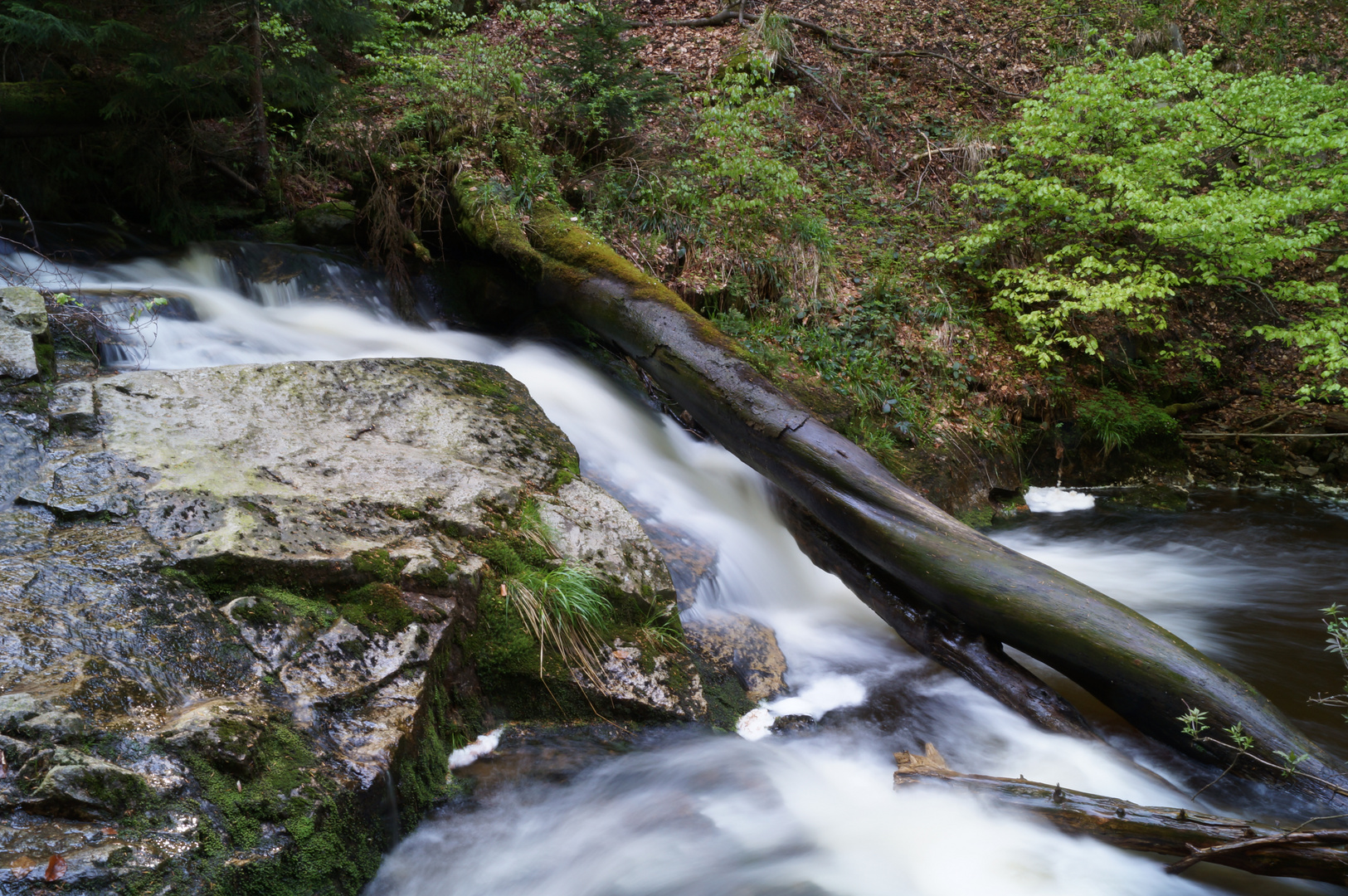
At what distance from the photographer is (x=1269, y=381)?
10203 millimetres

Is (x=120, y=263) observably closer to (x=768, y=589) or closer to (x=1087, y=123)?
(x=768, y=589)

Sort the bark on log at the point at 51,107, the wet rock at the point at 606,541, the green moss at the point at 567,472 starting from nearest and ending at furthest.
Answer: the wet rock at the point at 606,541 → the green moss at the point at 567,472 → the bark on log at the point at 51,107

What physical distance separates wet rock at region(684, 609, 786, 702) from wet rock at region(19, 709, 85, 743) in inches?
107

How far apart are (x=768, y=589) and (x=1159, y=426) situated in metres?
6.56

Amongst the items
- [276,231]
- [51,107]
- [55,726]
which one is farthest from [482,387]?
[51,107]

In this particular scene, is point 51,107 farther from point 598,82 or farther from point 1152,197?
point 1152,197

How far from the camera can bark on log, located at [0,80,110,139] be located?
5965 mm

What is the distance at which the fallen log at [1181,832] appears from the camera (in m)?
2.85

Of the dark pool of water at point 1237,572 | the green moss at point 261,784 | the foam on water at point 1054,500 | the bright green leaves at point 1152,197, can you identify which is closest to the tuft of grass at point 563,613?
the green moss at point 261,784

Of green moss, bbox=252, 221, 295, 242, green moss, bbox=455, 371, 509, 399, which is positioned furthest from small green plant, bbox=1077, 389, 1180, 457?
green moss, bbox=252, 221, 295, 242

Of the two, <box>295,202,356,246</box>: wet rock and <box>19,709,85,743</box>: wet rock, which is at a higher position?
<box>295,202,356,246</box>: wet rock

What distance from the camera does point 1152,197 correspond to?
739 cm

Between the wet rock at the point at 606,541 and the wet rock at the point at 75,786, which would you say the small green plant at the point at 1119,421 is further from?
the wet rock at the point at 75,786

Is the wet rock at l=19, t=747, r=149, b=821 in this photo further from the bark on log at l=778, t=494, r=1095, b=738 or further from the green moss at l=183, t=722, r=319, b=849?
the bark on log at l=778, t=494, r=1095, b=738
